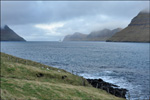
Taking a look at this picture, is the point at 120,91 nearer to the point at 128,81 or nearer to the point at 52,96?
the point at 128,81

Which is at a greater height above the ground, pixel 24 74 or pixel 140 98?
pixel 24 74

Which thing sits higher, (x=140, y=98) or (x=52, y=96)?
(x=52, y=96)

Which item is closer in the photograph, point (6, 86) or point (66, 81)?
point (6, 86)

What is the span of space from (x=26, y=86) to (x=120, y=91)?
2304 centimetres

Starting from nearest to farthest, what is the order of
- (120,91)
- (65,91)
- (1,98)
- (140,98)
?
(1,98)
(65,91)
(140,98)
(120,91)

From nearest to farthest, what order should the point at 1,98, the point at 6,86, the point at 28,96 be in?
the point at 1,98 < the point at 28,96 < the point at 6,86

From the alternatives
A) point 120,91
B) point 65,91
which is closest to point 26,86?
point 65,91

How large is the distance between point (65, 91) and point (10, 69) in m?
13.3

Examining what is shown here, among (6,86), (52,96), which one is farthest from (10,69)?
(52,96)

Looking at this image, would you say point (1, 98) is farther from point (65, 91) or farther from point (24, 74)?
point (24, 74)

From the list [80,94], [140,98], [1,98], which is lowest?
[140,98]

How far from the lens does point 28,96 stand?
63.2 feet

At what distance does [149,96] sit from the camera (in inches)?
1299

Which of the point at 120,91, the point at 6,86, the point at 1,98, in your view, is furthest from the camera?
the point at 120,91
